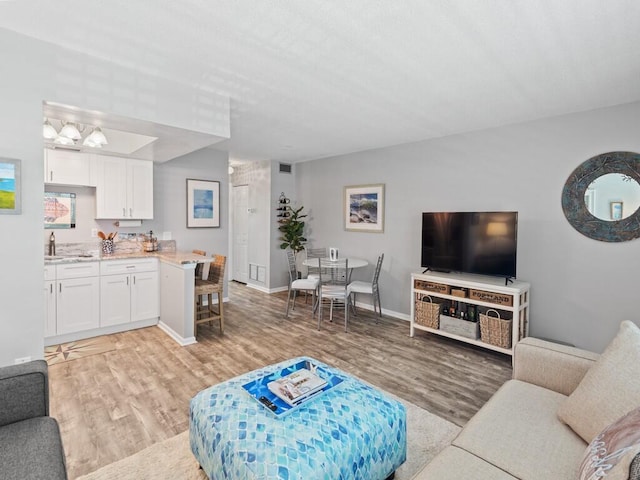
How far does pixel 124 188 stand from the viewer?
439 centimetres

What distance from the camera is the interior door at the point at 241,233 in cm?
704

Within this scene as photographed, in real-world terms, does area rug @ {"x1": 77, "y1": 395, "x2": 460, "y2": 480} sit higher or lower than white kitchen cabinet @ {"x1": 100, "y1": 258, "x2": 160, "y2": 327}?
lower

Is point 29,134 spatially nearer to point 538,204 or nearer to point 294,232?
point 294,232

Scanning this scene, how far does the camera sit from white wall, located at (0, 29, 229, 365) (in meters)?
2.22

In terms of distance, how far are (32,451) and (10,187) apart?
5.79 ft

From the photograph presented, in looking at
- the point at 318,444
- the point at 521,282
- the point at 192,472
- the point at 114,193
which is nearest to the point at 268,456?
the point at 318,444

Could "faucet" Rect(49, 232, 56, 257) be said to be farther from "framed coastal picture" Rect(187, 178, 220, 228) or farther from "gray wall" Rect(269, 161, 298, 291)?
"gray wall" Rect(269, 161, 298, 291)

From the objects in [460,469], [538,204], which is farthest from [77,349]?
[538,204]

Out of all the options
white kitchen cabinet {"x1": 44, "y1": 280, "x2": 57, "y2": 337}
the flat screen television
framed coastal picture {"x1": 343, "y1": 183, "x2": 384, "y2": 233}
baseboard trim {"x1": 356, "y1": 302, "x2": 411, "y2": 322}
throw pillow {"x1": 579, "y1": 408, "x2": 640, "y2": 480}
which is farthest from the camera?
framed coastal picture {"x1": 343, "y1": 183, "x2": 384, "y2": 233}

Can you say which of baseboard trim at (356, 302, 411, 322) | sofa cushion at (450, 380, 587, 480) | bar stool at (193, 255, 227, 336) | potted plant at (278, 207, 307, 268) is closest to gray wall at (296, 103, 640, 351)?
baseboard trim at (356, 302, 411, 322)

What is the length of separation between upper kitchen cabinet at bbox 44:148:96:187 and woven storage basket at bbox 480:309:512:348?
15.8ft

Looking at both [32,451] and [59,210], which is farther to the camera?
[59,210]

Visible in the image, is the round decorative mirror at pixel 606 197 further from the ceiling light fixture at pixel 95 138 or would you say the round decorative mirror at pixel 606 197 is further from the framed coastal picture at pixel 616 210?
the ceiling light fixture at pixel 95 138

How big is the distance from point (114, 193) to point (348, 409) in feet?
13.5
